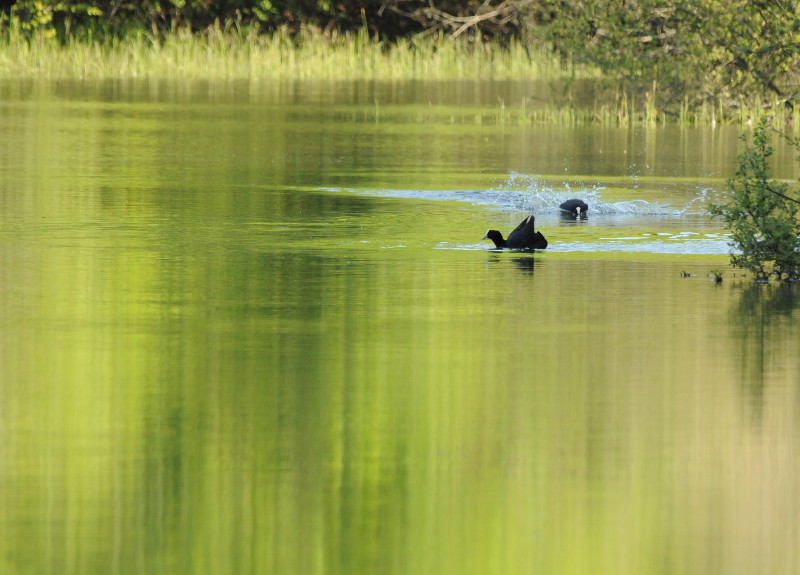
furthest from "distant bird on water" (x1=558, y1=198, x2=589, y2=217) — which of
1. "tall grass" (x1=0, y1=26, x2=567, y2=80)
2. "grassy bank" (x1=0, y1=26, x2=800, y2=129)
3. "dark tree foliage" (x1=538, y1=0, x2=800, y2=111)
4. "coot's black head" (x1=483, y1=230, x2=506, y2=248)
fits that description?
"tall grass" (x1=0, y1=26, x2=567, y2=80)

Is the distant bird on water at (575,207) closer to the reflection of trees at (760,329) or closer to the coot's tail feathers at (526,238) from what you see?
the coot's tail feathers at (526,238)

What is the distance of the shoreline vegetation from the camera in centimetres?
2455

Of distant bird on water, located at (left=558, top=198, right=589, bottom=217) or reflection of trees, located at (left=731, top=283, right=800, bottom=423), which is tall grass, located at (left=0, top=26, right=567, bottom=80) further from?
reflection of trees, located at (left=731, top=283, right=800, bottom=423)

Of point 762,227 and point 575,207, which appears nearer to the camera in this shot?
point 762,227

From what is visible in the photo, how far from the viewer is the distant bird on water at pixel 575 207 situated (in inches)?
586

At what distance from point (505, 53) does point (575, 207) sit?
30.7 metres

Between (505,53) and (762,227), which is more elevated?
(505,53)

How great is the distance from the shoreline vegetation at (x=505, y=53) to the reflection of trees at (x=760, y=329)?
13.7 feet

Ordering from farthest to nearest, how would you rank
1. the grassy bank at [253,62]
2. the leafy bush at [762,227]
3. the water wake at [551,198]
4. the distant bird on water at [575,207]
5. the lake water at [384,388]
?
the grassy bank at [253,62]
the water wake at [551,198]
the distant bird on water at [575,207]
the leafy bush at [762,227]
the lake water at [384,388]

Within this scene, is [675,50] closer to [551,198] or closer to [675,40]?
[675,40]

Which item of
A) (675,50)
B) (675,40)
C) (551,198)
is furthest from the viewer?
(675,40)

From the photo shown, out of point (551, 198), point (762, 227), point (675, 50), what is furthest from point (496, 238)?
point (675, 50)

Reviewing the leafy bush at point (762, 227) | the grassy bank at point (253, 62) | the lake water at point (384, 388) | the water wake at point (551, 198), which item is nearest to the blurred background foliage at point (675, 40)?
the water wake at point (551, 198)

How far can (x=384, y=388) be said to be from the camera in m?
7.67
